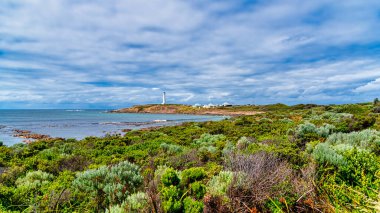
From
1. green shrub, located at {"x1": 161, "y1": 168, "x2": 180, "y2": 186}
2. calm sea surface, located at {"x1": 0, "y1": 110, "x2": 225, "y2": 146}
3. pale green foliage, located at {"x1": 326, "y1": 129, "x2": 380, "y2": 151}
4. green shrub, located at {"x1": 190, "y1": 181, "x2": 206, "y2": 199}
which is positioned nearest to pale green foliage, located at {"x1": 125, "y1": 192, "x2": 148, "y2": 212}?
green shrub, located at {"x1": 161, "y1": 168, "x2": 180, "y2": 186}

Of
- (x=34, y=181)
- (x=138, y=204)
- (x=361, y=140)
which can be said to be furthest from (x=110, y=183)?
(x=361, y=140)

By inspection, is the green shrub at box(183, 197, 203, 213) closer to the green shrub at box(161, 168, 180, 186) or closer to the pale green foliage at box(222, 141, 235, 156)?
the green shrub at box(161, 168, 180, 186)

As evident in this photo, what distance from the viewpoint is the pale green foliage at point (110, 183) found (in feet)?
14.7

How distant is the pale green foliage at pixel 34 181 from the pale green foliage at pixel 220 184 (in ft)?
12.3

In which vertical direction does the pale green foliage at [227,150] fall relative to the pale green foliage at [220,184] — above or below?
below

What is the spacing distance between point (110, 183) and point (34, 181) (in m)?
2.38

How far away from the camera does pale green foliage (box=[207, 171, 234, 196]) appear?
4.00 meters

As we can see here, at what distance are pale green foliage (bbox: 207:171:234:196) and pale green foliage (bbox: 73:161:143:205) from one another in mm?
1406

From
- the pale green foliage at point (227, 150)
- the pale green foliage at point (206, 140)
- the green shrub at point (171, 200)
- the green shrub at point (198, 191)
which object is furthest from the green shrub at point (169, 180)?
the pale green foliage at point (206, 140)

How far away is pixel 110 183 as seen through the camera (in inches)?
192

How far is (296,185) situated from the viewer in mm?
4141

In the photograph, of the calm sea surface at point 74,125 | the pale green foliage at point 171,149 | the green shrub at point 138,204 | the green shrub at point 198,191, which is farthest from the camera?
the calm sea surface at point 74,125

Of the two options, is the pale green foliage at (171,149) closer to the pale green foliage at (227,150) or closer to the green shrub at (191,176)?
the pale green foliage at (227,150)

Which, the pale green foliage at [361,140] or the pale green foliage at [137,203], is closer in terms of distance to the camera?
the pale green foliage at [137,203]
